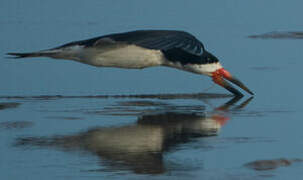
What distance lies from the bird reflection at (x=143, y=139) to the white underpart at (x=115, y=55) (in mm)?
999

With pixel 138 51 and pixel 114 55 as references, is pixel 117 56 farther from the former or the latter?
pixel 138 51

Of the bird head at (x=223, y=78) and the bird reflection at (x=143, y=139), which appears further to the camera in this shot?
the bird head at (x=223, y=78)

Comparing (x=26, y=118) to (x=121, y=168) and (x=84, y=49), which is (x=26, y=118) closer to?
(x=84, y=49)

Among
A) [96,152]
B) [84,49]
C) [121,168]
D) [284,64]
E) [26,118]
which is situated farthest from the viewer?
[284,64]

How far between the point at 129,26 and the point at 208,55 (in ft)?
11.6

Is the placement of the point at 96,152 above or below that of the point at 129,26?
below

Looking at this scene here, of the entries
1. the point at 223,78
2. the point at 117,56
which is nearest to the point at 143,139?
the point at 117,56

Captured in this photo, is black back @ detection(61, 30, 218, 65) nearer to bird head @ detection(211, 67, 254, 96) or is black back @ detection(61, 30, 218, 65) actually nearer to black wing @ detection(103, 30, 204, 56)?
black wing @ detection(103, 30, 204, 56)

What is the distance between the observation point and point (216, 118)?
292 inches

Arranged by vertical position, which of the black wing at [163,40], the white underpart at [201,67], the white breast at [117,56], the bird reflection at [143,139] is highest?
the black wing at [163,40]

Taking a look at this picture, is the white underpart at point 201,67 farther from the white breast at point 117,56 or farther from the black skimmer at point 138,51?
the white breast at point 117,56

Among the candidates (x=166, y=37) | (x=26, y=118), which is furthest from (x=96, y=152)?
(x=166, y=37)

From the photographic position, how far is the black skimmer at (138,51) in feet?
27.8

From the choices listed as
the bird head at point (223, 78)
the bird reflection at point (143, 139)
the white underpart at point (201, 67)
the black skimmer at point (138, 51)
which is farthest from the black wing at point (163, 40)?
the bird reflection at point (143, 139)
